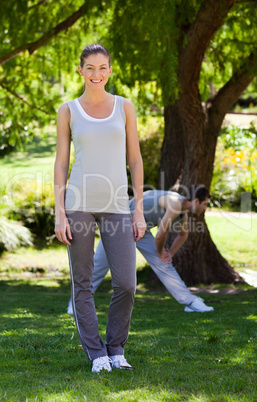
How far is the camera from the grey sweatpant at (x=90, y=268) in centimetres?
357

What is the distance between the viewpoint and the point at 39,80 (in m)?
11.8

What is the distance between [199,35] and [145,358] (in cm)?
552

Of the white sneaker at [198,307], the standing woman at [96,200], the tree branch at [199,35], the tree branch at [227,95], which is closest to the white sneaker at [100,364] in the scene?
the standing woman at [96,200]

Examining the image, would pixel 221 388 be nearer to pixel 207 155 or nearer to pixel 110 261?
pixel 110 261

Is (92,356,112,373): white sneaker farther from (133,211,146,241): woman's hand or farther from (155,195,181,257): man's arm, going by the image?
(155,195,181,257): man's arm

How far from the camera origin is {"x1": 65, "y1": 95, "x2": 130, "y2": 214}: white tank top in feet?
11.6

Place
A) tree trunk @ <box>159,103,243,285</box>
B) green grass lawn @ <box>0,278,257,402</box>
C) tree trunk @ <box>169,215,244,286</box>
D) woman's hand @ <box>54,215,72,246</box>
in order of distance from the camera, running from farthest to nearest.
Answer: tree trunk @ <box>169,215,244,286</box>
tree trunk @ <box>159,103,243,285</box>
woman's hand @ <box>54,215,72,246</box>
green grass lawn @ <box>0,278,257,402</box>

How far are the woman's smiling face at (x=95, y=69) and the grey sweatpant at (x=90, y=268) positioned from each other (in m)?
0.81

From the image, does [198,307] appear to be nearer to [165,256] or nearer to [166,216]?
[165,256]

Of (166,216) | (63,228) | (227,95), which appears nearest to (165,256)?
(166,216)

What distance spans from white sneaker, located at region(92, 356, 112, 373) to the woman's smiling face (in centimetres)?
166

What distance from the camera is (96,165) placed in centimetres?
355

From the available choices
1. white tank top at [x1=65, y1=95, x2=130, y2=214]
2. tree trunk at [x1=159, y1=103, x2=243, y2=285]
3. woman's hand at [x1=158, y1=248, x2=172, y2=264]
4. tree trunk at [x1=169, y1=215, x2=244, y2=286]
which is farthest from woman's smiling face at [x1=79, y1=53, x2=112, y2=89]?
tree trunk at [x1=169, y1=215, x2=244, y2=286]

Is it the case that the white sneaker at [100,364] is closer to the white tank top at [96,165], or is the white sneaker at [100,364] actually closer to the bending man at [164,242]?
the white tank top at [96,165]
